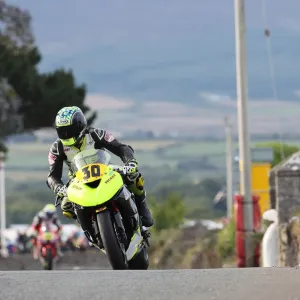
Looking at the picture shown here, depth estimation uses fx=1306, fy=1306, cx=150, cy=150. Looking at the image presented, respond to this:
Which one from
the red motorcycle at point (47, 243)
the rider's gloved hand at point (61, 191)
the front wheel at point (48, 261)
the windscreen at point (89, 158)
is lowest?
the front wheel at point (48, 261)

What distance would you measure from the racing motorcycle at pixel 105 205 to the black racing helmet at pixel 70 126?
0.17 metres

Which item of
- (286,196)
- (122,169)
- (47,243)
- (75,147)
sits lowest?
(47,243)

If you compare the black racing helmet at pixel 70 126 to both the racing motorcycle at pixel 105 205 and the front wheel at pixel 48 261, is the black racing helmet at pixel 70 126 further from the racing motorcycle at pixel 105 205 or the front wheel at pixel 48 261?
the front wheel at pixel 48 261

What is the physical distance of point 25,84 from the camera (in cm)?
4309

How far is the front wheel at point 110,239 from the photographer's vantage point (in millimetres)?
11938

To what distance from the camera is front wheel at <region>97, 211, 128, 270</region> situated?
1194cm

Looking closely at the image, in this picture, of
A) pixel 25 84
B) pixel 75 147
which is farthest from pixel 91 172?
pixel 25 84

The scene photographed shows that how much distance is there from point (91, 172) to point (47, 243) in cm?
1319

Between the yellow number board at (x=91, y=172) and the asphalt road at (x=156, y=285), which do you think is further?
the yellow number board at (x=91, y=172)

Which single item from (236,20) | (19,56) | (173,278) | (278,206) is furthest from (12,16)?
(173,278)

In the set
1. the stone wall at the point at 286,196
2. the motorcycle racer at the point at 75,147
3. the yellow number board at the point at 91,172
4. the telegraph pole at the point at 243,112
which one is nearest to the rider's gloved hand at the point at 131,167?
the motorcycle racer at the point at 75,147

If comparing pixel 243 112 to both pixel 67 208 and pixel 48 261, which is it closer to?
pixel 48 261

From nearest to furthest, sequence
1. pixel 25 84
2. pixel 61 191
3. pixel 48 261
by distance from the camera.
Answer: pixel 61 191 < pixel 48 261 < pixel 25 84

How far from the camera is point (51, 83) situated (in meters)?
44.6
